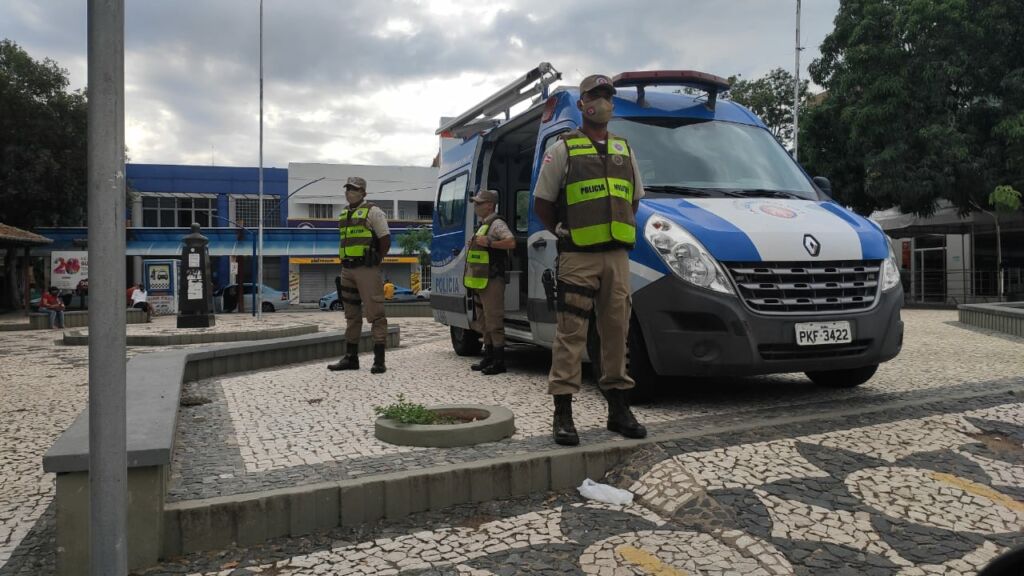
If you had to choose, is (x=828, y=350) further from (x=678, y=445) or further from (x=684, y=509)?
(x=684, y=509)

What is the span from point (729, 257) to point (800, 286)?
18.8 inches

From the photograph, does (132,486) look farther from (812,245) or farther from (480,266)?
(480,266)

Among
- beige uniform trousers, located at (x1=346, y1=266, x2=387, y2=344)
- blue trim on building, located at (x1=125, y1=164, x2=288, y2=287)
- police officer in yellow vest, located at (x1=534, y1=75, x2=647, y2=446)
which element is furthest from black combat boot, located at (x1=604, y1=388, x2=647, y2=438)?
blue trim on building, located at (x1=125, y1=164, x2=288, y2=287)

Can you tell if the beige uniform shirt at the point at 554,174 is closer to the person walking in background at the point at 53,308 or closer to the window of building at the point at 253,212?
the person walking in background at the point at 53,308

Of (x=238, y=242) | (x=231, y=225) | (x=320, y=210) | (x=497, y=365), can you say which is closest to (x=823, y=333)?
(x=497, y=365)

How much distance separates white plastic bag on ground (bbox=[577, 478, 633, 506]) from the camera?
3.36m

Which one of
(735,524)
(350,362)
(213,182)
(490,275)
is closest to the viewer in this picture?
(735,524)

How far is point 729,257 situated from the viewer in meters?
4.45

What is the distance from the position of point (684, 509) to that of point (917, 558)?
33.9 inches

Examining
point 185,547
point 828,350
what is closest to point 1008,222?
point 828,350

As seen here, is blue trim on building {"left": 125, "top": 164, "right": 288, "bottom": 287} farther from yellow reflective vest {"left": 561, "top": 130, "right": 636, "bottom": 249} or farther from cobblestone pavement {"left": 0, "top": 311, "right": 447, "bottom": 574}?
yellow reflective vest {"left": 561, "top": 130, "right": 636, "bottom": 249}

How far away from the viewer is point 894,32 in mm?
21344

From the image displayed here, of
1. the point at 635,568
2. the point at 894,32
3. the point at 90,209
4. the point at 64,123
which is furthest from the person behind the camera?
the point at 64,123

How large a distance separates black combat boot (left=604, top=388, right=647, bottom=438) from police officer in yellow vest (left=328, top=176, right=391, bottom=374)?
331 centimetres
